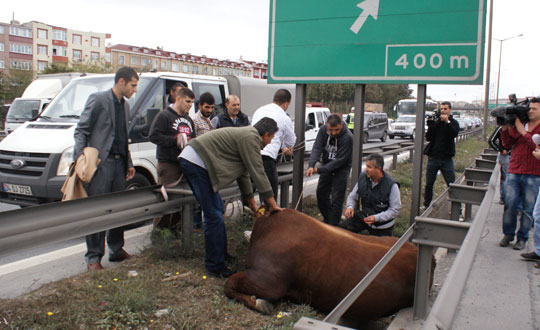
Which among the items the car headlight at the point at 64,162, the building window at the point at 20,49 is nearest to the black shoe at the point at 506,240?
the car headlight at the point at 64,162

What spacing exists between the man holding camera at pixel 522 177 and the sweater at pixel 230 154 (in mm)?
3456

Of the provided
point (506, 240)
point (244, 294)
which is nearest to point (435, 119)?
point (506, 240)

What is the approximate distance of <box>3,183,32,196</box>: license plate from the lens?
6.21m

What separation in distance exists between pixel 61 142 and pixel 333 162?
374cm

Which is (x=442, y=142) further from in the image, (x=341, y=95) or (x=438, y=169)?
(x=341, y=95)

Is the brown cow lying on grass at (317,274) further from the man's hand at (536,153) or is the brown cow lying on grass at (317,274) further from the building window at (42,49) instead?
the building window at (42,49)

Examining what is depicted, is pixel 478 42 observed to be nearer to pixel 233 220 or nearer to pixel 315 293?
pixel 315 293

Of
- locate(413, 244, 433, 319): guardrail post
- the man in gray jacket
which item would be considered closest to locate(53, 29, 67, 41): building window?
the man in gray jacket

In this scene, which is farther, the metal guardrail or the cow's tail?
the cow's tail

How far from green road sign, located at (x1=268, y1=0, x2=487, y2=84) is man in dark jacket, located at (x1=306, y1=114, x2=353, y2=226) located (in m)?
0.78

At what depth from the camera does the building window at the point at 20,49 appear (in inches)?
3022

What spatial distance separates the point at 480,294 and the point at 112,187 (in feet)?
12.5

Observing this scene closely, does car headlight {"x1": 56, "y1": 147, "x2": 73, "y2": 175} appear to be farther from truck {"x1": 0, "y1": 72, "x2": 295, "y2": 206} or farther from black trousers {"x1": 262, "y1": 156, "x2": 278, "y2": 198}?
black trousers {"x1": 262, "y1": 156, "x2": 278, "y2": 198}

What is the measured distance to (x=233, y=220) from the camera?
20.5 feet
